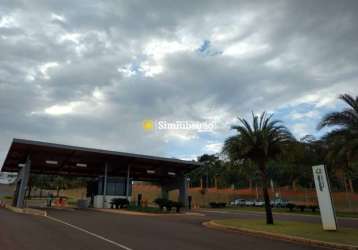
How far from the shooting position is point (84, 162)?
46.5m

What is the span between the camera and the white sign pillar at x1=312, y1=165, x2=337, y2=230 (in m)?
15.7

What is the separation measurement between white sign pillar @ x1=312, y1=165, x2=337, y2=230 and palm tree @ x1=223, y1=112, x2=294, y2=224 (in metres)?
3.76

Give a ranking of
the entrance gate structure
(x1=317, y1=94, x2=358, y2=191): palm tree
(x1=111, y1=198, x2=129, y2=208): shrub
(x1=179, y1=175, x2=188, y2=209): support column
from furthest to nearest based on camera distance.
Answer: (x1=179, y1=175, x2=188, y2=209): support column < (x1=111, y1=198, x2=129, y2=208): shrub < the entrance gate structure < (x1=317, y1=94, x2=358, y2=191): palm tree

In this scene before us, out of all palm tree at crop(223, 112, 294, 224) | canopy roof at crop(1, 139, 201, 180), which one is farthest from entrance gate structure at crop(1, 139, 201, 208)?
palm tree at crop(223, 112, 294, 224)

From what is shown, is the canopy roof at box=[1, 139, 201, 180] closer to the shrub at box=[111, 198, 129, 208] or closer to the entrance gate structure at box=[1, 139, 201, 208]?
the entrance gate structure at box=[1, 139, 201, 208]

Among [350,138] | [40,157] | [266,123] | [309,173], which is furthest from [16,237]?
[309,173]

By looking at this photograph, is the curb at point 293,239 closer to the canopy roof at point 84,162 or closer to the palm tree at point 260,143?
the palm tree at point 260,143

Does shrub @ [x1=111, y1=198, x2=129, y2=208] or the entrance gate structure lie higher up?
the entrance gate structure

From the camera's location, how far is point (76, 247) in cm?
985

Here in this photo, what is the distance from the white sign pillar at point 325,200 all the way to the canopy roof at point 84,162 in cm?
2717

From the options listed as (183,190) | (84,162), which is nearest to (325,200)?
(183,190)

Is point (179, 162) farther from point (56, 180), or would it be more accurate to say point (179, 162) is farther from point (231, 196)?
point (56, 180)

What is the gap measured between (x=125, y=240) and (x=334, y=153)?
61.4 feet

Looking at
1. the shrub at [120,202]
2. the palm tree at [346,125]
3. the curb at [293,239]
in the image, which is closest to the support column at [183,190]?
the shrub at [120,202]
